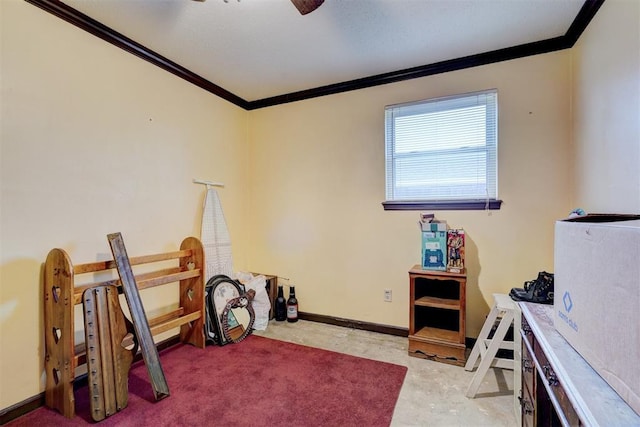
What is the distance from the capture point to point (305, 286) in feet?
11.1

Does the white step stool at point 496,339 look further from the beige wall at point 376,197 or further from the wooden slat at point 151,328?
the wooden slat at point 151,328

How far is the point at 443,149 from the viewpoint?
8.97 ft

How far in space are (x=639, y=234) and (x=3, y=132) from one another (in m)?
2.74

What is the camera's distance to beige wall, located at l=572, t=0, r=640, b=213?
1534 mm

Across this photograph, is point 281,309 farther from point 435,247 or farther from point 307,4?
point 307,4

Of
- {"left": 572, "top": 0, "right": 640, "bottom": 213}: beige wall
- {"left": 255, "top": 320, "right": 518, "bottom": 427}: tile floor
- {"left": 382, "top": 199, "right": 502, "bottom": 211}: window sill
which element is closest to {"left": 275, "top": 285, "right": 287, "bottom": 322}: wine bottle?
{"left": 255, "top": 320, "right": 518, "bottom": 427}: tile floor

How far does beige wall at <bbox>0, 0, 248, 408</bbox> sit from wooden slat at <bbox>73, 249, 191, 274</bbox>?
0.19 meters

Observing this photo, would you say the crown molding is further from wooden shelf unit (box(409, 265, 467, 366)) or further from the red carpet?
the red carpet

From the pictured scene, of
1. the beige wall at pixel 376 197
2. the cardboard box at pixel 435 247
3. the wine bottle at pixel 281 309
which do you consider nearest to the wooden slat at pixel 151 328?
the wine bottle at pixel 281 309

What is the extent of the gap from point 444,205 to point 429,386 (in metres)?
1.42

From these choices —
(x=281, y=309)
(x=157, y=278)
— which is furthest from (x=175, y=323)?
(x=281, y=309)

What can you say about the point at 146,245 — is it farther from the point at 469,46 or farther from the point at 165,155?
the point at 469,46

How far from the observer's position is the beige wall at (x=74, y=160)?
1771 millimetres

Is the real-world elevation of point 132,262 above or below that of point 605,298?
below
